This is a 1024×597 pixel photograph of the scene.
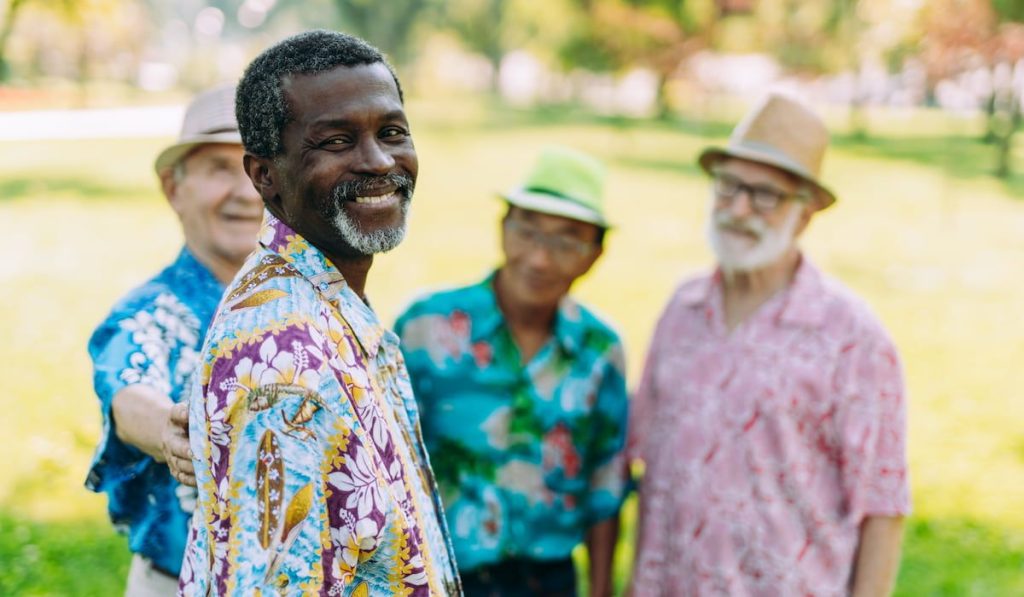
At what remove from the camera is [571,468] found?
10.3ft

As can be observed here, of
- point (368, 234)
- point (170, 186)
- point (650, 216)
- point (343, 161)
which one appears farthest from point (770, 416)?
point (650, 216)

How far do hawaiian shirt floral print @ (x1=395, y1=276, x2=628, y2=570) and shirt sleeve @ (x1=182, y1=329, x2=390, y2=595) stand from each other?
1435mm

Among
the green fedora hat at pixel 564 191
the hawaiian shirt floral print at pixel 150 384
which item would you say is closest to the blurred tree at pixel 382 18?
the green fedora hat at pixel 564 191

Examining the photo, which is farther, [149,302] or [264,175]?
[149,302]

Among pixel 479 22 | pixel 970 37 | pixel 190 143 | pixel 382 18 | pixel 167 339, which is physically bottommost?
pixel 167 339

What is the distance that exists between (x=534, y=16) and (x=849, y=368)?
38768 millimetres

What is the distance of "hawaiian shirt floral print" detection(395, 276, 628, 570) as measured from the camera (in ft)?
10.0

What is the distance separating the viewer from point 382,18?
50438 mm

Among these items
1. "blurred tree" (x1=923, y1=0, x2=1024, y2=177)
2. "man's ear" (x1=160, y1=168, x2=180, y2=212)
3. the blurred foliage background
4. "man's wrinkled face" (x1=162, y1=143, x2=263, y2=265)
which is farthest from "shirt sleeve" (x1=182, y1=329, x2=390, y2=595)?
"blurred tree" (x1=923, y1=0, x2=1024, y2=177)

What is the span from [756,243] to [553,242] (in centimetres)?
65

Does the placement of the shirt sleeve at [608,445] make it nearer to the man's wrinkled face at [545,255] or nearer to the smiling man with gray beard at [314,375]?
the man's wrinkled face at [545,255]

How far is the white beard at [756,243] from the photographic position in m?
3.15

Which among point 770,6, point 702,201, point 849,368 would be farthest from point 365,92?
point 770,6

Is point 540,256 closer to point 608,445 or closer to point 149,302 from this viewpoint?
point 608,445
